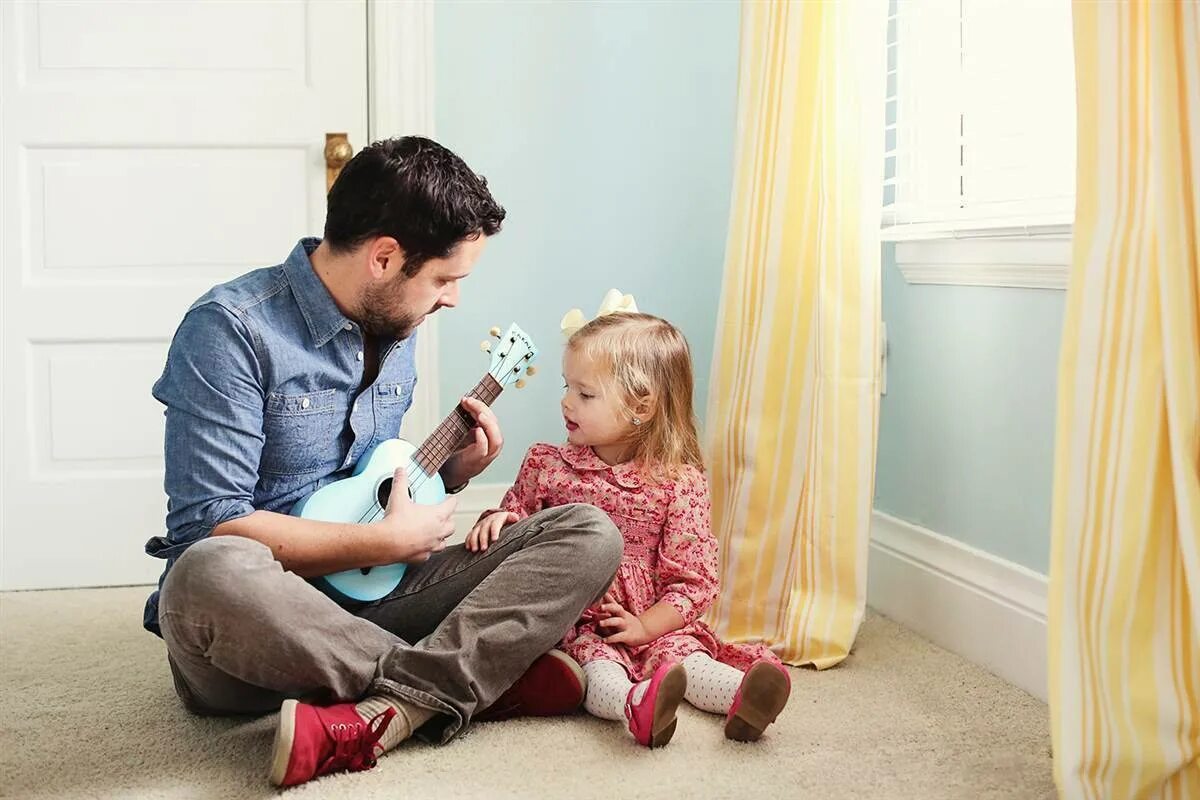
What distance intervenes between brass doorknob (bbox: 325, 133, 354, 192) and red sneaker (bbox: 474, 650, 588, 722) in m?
1.24

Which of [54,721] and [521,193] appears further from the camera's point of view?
[521,193]

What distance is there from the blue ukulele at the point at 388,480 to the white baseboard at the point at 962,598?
2.56ft

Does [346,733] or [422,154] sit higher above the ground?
[422,154]

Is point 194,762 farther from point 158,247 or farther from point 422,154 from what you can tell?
point 158,247

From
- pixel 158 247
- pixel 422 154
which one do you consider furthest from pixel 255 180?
pixel 422 154

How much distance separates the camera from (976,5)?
2.04 m

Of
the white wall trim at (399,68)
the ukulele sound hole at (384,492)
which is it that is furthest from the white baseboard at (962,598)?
the white wall trim at (399,68)

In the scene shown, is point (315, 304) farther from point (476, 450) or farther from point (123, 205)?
point (123, 205)

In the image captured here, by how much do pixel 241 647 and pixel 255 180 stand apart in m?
1.33

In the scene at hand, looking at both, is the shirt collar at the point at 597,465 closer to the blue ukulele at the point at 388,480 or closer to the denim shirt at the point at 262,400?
the blue ukulele at the point at 388,480

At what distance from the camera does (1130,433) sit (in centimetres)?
133

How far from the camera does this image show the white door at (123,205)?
2486 mm

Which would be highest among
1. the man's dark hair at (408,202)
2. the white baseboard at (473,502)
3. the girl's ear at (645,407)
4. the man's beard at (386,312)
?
the man's dark hair at (408,202)

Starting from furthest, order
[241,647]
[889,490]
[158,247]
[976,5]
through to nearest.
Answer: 1. [158,247]
2. [889,490]
3. [976,5]
4. [241,647]
